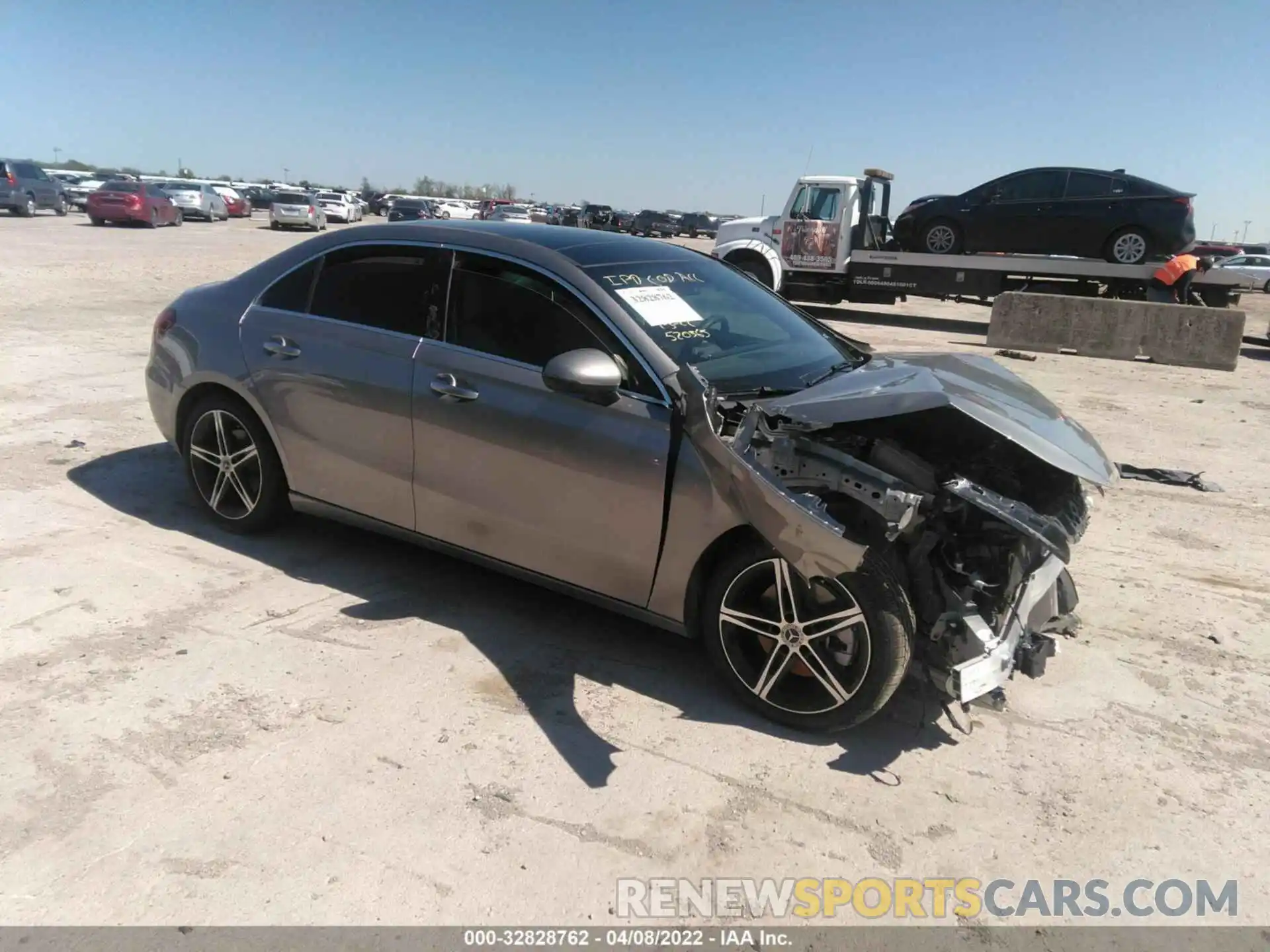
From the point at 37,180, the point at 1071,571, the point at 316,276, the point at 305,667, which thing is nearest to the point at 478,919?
the point at 305,667

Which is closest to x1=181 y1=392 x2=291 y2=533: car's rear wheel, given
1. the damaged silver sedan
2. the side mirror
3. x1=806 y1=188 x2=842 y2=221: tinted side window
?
the damaged silver sedan

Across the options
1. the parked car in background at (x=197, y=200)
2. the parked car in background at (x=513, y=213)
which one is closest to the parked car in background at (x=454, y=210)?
the parked car in background at (x=513, y=213)

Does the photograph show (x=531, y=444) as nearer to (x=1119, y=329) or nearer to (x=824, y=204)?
(x=1119, y=329)

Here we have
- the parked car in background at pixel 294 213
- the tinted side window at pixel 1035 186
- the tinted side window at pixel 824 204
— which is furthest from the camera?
the parked car in background at pixel 294 213

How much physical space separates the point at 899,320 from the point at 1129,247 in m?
4.35

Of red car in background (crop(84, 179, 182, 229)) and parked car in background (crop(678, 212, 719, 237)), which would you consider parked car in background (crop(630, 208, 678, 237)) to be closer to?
parked car in background (crop(678, 212, 719, 237))

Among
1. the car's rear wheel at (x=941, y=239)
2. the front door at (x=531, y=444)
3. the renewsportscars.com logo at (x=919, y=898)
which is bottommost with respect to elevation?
the renewsportscars.com logo at (x=919, y=898)

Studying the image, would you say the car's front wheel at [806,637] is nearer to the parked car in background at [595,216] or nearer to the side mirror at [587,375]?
the side mirror at [587,375]

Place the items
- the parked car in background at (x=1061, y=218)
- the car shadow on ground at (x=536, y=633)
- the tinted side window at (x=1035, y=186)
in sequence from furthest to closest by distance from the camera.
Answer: the tinted side window at (x=1035, y=186)
the parked car in background at (x=1061, y=218)
the car shadow on ground at (x=536, y=633)

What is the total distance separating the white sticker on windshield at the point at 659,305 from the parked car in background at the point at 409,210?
3730 cm

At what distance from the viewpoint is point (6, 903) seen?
2.39m

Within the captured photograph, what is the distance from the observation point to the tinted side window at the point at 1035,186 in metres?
16.7

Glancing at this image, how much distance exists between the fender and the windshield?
45.3 feet

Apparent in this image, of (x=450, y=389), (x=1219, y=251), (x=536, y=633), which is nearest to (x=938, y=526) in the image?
(x=536, y=633)
